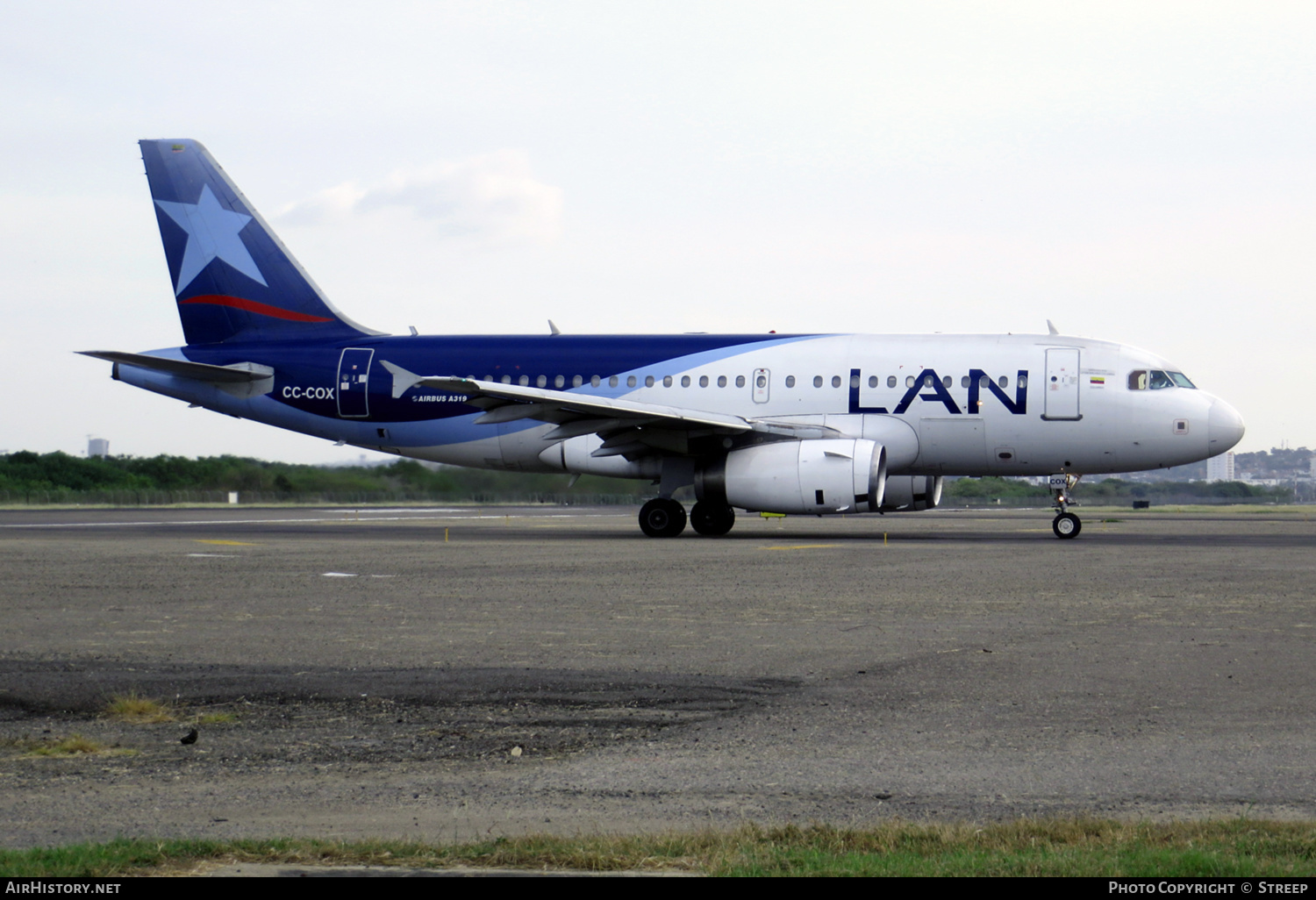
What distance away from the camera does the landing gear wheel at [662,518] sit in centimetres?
2488

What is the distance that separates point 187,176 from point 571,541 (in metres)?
13.4

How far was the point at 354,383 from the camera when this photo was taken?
27469 millimetres

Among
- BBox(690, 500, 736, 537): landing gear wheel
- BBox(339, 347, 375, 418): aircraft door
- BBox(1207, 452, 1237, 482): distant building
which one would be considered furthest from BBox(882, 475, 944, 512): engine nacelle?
BBox(1207, 452, 1237, 482): distant building

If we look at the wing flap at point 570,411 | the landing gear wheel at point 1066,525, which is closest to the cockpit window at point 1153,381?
the landing gear wheel at point 1066,525

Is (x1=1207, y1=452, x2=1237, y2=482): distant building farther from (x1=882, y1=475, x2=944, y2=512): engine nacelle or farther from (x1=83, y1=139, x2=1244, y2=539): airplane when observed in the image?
(x1=83, y1=139, x2=1244, y2=539): airplane

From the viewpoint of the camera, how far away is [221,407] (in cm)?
2872

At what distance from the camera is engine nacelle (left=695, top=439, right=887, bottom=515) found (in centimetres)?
2291

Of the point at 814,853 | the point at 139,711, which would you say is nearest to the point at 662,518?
the point at 139,711

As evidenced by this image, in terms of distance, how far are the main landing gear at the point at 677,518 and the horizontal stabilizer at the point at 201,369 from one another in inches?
366

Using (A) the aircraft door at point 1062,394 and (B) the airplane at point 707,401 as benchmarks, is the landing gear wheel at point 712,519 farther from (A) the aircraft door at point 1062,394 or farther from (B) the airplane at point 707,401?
(A) the aircraft door at point 1062,394

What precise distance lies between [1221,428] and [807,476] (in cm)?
825

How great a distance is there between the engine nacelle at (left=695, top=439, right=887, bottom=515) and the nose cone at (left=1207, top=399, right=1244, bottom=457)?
6.35m

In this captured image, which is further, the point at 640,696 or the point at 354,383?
the point at 354,383

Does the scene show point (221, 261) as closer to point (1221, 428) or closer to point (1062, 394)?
point (1062, 394)
